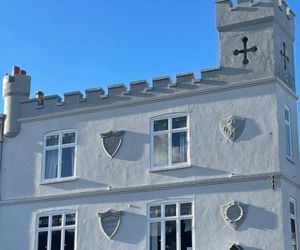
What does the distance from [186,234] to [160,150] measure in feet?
10.2

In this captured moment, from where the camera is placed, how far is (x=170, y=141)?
23922 mm

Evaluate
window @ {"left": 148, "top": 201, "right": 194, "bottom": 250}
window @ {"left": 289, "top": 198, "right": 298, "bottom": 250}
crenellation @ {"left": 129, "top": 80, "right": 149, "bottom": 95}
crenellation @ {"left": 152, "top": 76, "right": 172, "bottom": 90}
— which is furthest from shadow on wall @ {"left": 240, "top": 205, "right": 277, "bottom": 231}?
crenellation @ {"left": 129, "top": 80, "right": 149, "bottom": 95}

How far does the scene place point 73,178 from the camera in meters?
25.2

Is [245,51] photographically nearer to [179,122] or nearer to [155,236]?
[179,122]

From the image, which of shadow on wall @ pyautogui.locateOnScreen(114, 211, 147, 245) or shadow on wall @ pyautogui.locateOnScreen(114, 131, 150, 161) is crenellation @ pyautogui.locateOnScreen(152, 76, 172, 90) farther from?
shadow on wall @ pyautogui.locateOnScreen(114, 211, 147, 245)

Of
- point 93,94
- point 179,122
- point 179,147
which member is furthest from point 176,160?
point 93,94

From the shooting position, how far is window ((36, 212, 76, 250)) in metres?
24.7

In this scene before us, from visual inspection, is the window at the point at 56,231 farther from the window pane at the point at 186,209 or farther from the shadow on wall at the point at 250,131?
the shadow on wall at the point at 250,131

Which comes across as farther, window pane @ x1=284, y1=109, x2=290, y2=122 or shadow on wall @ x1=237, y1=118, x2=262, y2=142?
window pane @ x1=284, y1=109, x2=290, y2=122

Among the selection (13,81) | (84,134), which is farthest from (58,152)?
(13,81)

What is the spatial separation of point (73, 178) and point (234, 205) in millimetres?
6247

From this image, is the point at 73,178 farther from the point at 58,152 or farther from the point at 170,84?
the point at 170,84

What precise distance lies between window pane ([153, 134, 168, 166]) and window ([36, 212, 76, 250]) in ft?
11.8

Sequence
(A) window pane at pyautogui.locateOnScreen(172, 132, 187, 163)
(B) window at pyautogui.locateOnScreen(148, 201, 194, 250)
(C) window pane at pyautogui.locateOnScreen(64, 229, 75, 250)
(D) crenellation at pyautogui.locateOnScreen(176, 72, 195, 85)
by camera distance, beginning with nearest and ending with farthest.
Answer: (B) window at pyautogui.locateOnScreen(148, 201, 194, 250) → (A) window pane at pyautogui.locateOnScreen(172, 132, 187, 163) → (D) crenellation at pyautogui.locateOnScreen(176, 72, 195, 85) → (C) window pane at pyautogui.locateOnScreen(64, 229, 75, 250)
